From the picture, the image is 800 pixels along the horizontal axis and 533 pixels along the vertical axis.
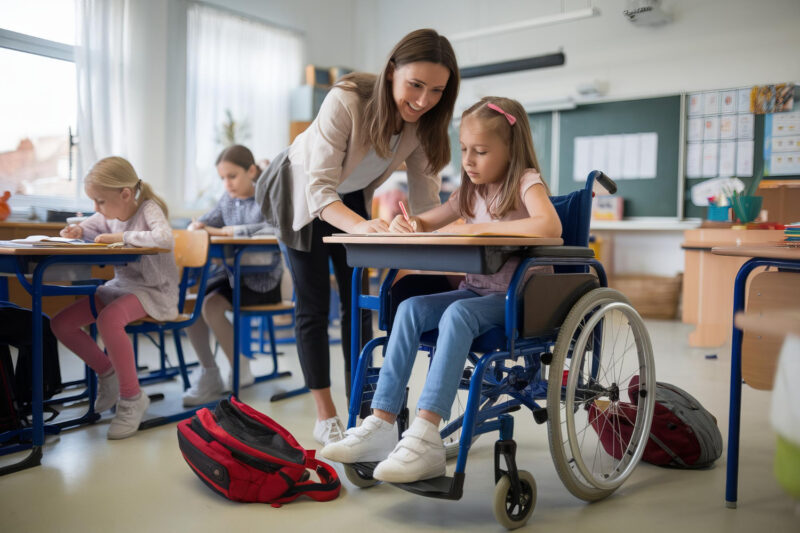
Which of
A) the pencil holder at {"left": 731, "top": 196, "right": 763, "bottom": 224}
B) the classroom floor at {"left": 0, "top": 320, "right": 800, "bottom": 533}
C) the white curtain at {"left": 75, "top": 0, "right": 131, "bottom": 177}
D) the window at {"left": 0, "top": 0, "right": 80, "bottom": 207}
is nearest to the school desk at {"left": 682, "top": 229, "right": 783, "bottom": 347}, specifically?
the pencil holder at {"left": 731, "top": 196, "right": 763, "bottom": 224}

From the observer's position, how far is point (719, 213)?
3.52 m

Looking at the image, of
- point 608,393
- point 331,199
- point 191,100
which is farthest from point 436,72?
point 191,100

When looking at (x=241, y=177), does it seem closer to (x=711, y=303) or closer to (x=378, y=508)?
(x=378, y=508)

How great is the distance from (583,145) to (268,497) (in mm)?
4899

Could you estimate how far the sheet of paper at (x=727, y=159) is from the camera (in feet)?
17.0

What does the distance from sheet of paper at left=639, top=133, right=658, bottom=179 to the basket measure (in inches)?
35.3

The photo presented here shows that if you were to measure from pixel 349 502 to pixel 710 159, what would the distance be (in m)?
4.74

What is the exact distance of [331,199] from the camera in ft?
5.59

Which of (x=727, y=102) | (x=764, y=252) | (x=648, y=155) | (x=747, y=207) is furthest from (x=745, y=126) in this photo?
(x=764, y=252)

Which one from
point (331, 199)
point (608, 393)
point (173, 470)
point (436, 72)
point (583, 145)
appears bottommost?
point (173, 470)

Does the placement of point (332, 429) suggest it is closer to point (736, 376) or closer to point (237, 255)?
point (237, 255)

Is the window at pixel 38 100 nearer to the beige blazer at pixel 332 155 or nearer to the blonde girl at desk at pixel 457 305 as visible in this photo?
the beige blazer at pixel 332 155

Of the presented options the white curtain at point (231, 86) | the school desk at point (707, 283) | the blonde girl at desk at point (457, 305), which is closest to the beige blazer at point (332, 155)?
the blonde girl at desk at point (457, 305)

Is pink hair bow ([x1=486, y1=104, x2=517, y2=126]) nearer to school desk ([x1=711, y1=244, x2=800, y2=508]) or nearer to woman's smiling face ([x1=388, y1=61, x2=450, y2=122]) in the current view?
woman's smiling face ([x1=388, y1=61, x2=450, y2=122])
